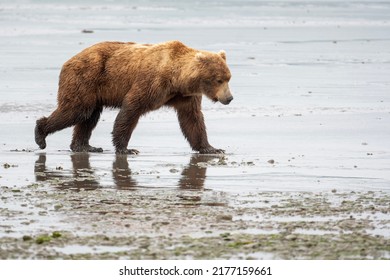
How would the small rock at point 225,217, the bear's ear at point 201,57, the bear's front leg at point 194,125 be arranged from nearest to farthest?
the small rock at point 225,217, the bear's ear at point 201,57, the bear's front leg at point 194,125

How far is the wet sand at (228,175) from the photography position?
7879mm

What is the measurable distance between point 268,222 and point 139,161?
12.1ft

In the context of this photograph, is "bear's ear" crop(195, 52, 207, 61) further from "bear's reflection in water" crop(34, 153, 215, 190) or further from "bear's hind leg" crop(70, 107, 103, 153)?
"bear's hind leg" crop(70, 107, 103, 153)

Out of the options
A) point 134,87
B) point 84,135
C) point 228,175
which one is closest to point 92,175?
point 228,175

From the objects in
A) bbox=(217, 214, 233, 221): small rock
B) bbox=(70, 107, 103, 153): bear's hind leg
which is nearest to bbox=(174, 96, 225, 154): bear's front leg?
bbox=(70, 107, 103, 153): bear's hind leg

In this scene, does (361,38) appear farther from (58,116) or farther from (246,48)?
(58,116)

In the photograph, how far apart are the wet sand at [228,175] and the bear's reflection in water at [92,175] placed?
0.01 m

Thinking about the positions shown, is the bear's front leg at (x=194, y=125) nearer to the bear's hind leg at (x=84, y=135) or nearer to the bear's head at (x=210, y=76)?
the bear's head at (x=210, y=76)

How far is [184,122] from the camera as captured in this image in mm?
13188

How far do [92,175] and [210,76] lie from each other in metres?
2.33

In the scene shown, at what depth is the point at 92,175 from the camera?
10977mm

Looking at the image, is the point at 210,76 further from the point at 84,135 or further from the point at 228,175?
the point at 228,175

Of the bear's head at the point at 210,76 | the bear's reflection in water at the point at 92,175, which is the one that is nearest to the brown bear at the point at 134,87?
the bear's head at the point at 210,76

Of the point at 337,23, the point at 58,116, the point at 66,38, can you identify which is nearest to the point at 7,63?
the point at 66,38
